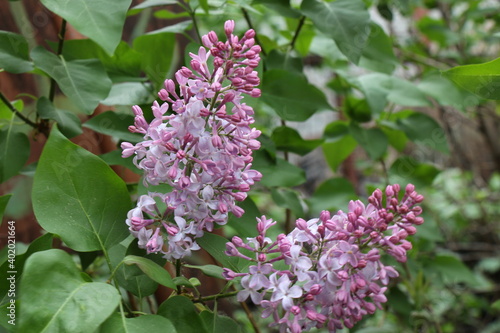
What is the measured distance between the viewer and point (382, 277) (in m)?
0.48

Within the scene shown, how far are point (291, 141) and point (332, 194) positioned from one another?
24 centimetres

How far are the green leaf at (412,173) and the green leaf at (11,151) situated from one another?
675 mm

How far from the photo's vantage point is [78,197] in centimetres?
50

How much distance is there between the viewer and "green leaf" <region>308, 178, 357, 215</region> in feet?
3.30

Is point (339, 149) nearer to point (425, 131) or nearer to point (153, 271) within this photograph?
point (425, 131)

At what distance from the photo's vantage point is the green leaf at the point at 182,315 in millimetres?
485

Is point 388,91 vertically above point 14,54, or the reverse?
point 14,54

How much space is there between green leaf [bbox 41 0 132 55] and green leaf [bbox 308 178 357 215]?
586 mm

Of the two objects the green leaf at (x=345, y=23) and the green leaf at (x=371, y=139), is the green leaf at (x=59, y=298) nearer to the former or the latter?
the green leaf at (x=345, y=23)

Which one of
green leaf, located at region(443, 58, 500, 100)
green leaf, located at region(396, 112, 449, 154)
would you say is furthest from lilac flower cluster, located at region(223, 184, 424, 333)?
green leaf, located at region(396, 112, 449, 154)

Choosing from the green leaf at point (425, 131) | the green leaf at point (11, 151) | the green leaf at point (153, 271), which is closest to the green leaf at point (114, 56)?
the green leaf at point (11, 151)

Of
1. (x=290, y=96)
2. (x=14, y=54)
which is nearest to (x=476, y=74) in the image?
(x=290, y=96)

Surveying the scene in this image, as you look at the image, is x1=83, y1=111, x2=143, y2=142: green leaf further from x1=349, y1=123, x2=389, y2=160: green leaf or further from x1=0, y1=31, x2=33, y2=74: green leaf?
x1=349, y1=123, x2=389, y2=160: green leaf

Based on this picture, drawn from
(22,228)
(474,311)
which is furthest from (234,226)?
(474,311)
